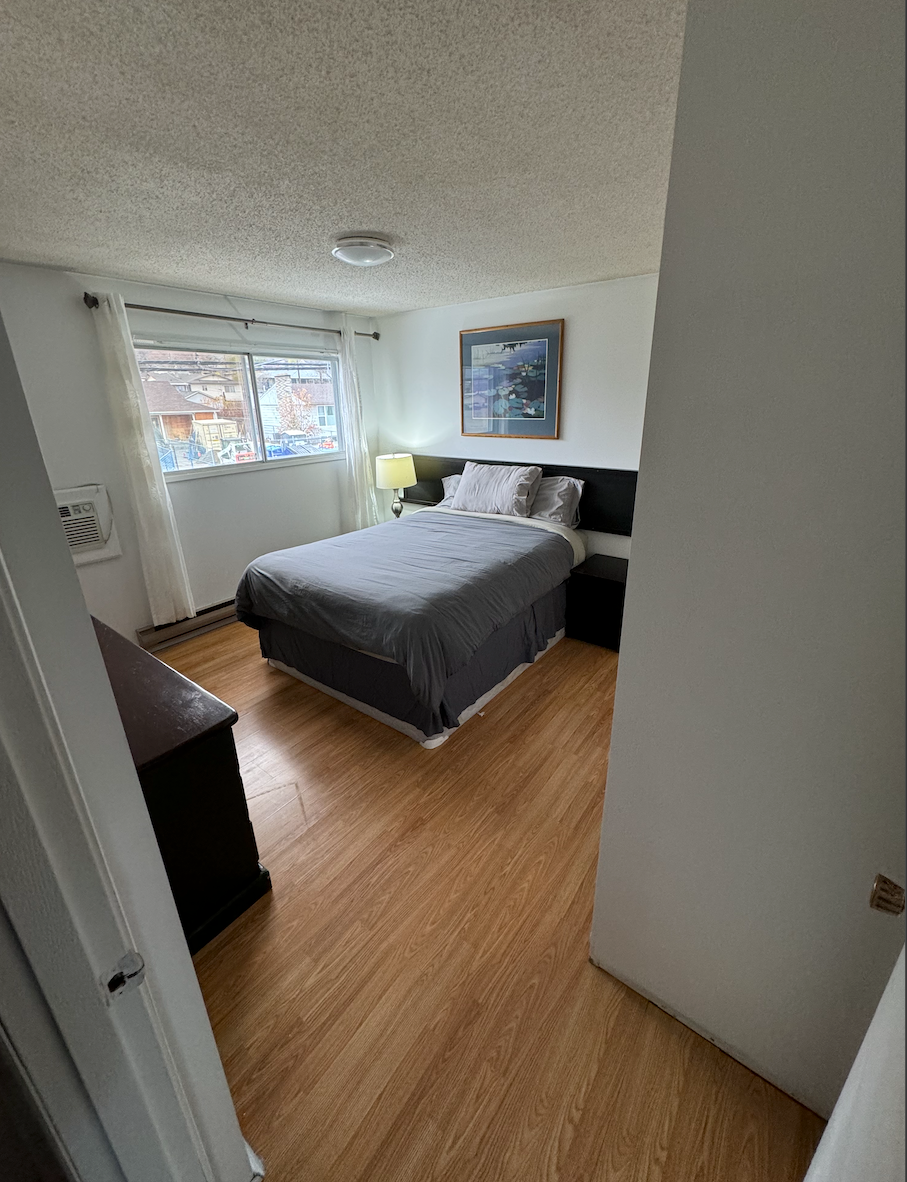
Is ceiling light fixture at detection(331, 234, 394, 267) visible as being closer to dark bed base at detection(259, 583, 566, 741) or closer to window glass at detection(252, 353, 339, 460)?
window glass at detection(252, 353, 339, 460)

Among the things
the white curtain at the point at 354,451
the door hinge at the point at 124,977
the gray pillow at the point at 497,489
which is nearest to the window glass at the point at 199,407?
the white curtain at the point at 354,451

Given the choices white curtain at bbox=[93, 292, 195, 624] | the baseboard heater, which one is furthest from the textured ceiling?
the baseboard heater

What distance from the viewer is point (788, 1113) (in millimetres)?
1104

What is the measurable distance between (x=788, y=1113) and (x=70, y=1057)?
1.45 m

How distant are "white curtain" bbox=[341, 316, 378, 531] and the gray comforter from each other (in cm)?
131

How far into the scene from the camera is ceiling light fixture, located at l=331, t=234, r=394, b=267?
7.36ft

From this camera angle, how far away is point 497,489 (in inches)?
145

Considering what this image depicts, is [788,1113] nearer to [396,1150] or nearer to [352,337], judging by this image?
[396,1150]

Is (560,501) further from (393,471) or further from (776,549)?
(776,549)

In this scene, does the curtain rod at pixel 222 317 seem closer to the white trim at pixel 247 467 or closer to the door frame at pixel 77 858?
the white trim at pixel 247 467

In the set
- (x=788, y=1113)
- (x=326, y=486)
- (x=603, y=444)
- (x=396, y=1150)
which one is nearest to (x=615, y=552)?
(x=603, y=444)

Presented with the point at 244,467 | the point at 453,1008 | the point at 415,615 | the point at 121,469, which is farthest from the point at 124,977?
the point at 244,467

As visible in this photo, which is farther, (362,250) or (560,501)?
(560,501)

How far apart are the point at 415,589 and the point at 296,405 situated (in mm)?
2629
